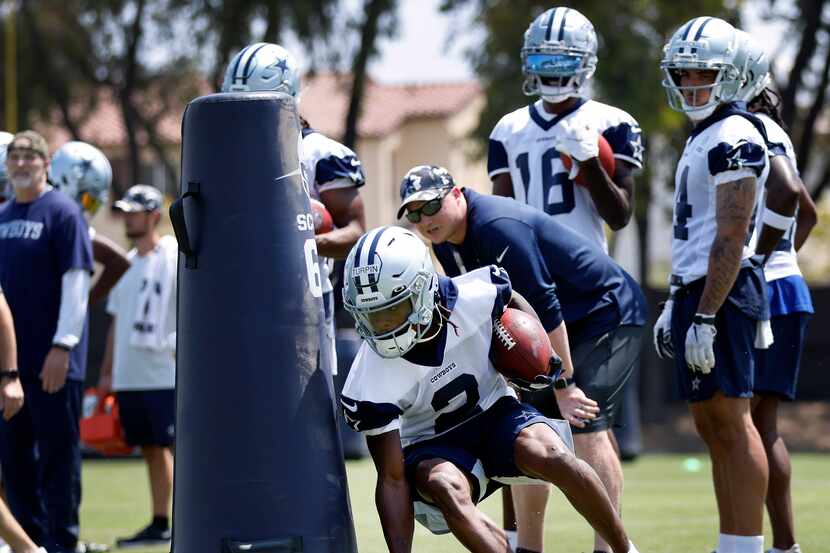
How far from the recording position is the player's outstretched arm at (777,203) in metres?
5.89

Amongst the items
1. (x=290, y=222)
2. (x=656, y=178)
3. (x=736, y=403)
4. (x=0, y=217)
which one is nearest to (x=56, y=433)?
(x=0, y=217)

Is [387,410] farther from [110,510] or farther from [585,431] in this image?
[110,510]

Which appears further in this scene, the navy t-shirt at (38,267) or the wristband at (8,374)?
the navy t-shirt at (38,267)

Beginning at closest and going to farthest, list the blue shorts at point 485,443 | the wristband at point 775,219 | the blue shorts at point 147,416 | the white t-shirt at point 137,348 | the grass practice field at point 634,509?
the blue shorts at point 485,443 → the wristband at point 775,219 → the grass practice field at point 634,509 → the blue shorts at point 147,416 → the white t-shirt at point 137,348

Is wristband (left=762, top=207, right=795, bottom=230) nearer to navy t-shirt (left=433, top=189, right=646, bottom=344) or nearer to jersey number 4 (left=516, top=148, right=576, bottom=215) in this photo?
navy t-shirt (left=433, top=189, right=646, bottom=344)

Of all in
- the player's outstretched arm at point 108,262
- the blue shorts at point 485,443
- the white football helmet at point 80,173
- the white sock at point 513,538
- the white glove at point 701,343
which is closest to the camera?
the blue shorts at point 485,443

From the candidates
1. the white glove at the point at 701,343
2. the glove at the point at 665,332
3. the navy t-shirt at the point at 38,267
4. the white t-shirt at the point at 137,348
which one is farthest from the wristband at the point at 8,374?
the white glove at the point at 701,343

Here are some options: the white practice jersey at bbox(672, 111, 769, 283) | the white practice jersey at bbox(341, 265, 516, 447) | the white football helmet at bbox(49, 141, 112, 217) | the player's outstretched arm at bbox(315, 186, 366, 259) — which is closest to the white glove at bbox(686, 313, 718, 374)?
the white practice jersey at bbox(672, 111, 769, 283)

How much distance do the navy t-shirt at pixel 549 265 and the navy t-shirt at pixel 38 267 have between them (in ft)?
6.36

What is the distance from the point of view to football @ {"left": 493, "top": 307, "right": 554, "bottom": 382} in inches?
189

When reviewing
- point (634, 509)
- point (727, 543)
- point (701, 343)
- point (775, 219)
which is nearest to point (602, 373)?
point (701, 343)

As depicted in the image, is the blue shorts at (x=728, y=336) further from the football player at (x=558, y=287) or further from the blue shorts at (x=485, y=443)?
the blue shorts at (x=485, y=443)

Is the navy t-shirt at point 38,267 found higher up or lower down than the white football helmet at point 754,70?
lower down

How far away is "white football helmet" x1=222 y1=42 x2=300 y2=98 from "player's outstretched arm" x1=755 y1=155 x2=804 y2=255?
2.06m
